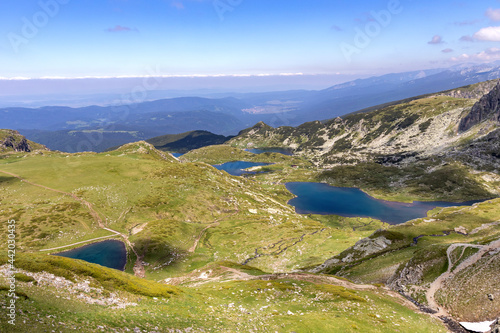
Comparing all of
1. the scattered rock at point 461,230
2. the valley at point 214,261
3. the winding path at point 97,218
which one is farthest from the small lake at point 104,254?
the scattered rock at point 461,230

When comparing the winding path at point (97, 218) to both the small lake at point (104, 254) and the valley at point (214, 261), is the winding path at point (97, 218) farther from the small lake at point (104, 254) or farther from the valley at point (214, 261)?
the small lake at point (104, 254)

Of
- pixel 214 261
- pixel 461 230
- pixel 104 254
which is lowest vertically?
pixel 214 261

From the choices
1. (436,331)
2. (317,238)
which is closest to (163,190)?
(317,238)

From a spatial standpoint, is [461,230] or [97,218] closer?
[461,230]

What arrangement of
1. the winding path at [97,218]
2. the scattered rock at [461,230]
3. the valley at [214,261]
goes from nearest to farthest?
1. the valley at [214,261]
2. the winding path at [97,218]
3. the scattered rock at [461,230]

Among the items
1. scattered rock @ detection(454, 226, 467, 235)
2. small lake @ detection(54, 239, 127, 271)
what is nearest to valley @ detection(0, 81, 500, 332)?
scattered rock @ detection(454, 226, 467, 235)

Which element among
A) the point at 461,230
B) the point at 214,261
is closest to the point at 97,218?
the point at 214,261

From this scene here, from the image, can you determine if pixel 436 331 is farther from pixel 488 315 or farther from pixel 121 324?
pixel 121 324

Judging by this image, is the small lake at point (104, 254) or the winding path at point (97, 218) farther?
the small lake at point (104, 254)

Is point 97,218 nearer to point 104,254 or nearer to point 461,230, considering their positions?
point 104,254
